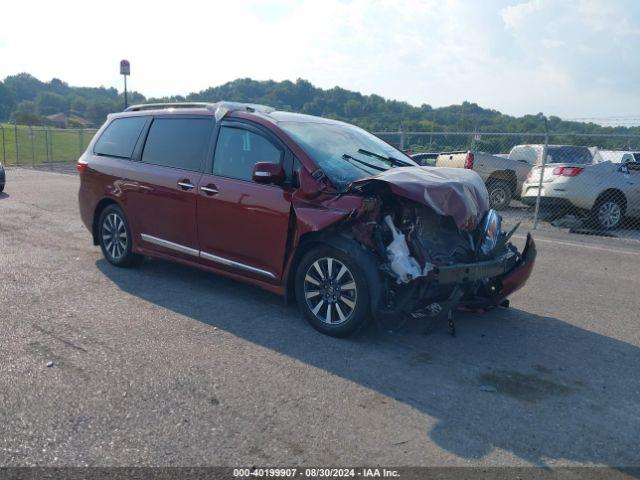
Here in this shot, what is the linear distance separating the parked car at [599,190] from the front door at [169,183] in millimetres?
7976

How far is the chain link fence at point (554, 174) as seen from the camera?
11.7 m

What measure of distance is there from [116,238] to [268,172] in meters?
2.81

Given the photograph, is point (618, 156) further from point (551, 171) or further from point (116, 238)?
point (116, 238)

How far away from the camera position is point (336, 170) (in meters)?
5.40

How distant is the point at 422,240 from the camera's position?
4.95m

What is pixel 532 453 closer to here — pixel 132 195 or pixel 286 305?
pixel 286 305

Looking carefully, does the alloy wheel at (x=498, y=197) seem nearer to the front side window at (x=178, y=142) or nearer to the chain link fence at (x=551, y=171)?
the chain link fence at (x=551, y=171)

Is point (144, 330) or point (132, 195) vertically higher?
point (132, 195)

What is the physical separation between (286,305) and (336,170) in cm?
146

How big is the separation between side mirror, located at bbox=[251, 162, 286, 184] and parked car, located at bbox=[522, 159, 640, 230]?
813cm

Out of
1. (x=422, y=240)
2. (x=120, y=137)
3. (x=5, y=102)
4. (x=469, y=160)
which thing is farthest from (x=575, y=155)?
(x=5, y=102)

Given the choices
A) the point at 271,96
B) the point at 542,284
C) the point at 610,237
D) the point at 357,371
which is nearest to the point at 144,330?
the point at 357,371

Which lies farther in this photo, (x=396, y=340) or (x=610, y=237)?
(x=610, y=237)

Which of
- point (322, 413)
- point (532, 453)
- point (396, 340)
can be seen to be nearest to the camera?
point (532, 453)
